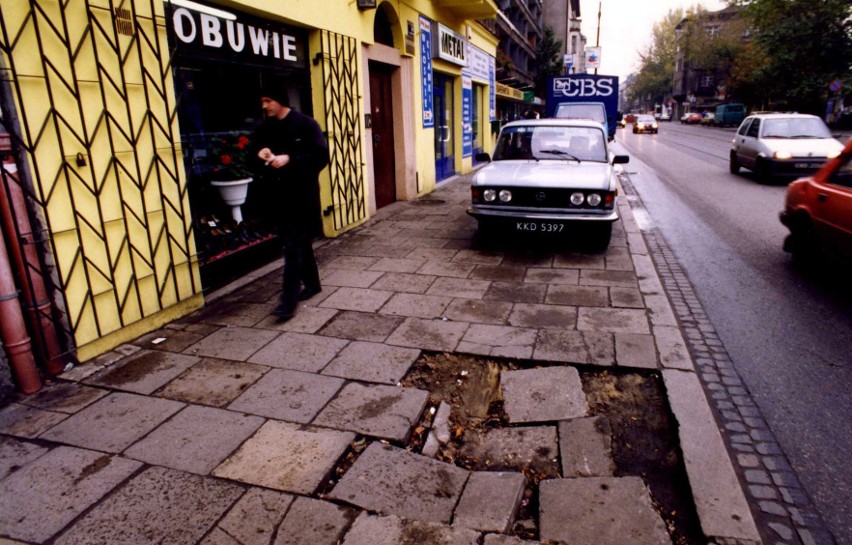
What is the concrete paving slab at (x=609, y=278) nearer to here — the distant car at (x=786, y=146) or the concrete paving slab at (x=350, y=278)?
the concrete paving slab at (x=350, y=278)

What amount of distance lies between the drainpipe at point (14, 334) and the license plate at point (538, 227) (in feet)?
17.3

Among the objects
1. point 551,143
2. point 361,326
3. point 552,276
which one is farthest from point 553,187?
point 361,326

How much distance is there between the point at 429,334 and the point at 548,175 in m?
3.33

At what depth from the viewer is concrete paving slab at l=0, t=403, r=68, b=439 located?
343 centimetres

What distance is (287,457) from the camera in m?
3.12

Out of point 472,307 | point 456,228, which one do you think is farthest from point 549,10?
point 472,307

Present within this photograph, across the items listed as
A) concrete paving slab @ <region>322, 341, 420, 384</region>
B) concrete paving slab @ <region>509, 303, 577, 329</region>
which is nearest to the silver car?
concrete paving slab @ <region>509, 303, 577, 329</region>

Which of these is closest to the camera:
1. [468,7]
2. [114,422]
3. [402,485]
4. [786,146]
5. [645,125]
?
[402,485]

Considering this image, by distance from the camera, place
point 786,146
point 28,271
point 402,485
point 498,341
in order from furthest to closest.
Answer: point 786,146, point 498,341, point 28,271, point 402,485

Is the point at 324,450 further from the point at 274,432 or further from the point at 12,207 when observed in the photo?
the point at 12,207

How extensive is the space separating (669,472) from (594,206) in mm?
4331

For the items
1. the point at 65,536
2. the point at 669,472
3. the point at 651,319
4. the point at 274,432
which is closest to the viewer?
the point at 65,536

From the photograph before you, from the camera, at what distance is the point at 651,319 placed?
5.03 metres

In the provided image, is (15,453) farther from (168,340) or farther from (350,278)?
(350,278)
